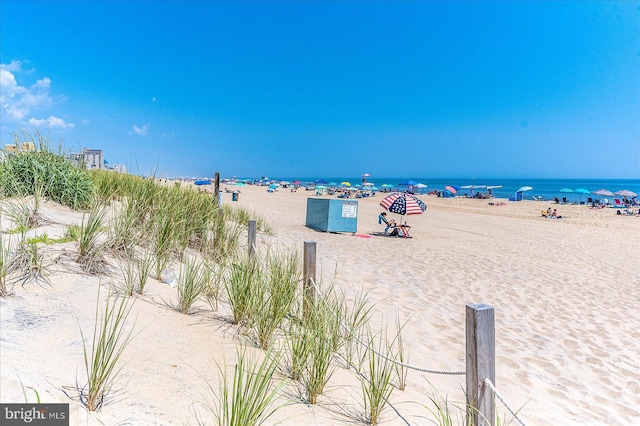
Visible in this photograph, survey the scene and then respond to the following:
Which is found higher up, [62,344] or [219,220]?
[219,220]

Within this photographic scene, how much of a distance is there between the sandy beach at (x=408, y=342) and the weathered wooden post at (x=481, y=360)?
50 centimetres

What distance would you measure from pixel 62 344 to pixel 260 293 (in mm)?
1583

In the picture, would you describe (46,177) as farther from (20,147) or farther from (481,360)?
(481,360)

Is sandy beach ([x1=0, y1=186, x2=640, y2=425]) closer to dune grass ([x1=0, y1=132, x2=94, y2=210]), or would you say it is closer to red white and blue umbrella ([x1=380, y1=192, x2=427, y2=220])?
dune grass ([x1=0, y1=132, x2=94, y2=210])

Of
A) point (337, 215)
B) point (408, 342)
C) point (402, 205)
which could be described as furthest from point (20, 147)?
point (402, 205)

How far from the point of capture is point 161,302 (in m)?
4.00

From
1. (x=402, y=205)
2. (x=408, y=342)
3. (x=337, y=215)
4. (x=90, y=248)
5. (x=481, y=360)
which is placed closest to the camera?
(x=481, y=360)

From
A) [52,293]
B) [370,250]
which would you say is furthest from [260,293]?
[370,250]

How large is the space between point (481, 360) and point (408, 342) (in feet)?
7.61

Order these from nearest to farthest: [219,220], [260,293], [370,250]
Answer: [260,293], [219,220], [370,250]

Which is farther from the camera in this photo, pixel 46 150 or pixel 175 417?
pixel 46 150

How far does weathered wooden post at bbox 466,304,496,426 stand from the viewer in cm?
220

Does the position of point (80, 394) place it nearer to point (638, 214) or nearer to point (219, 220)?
point (219, 220)

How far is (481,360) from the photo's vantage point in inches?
88.5
